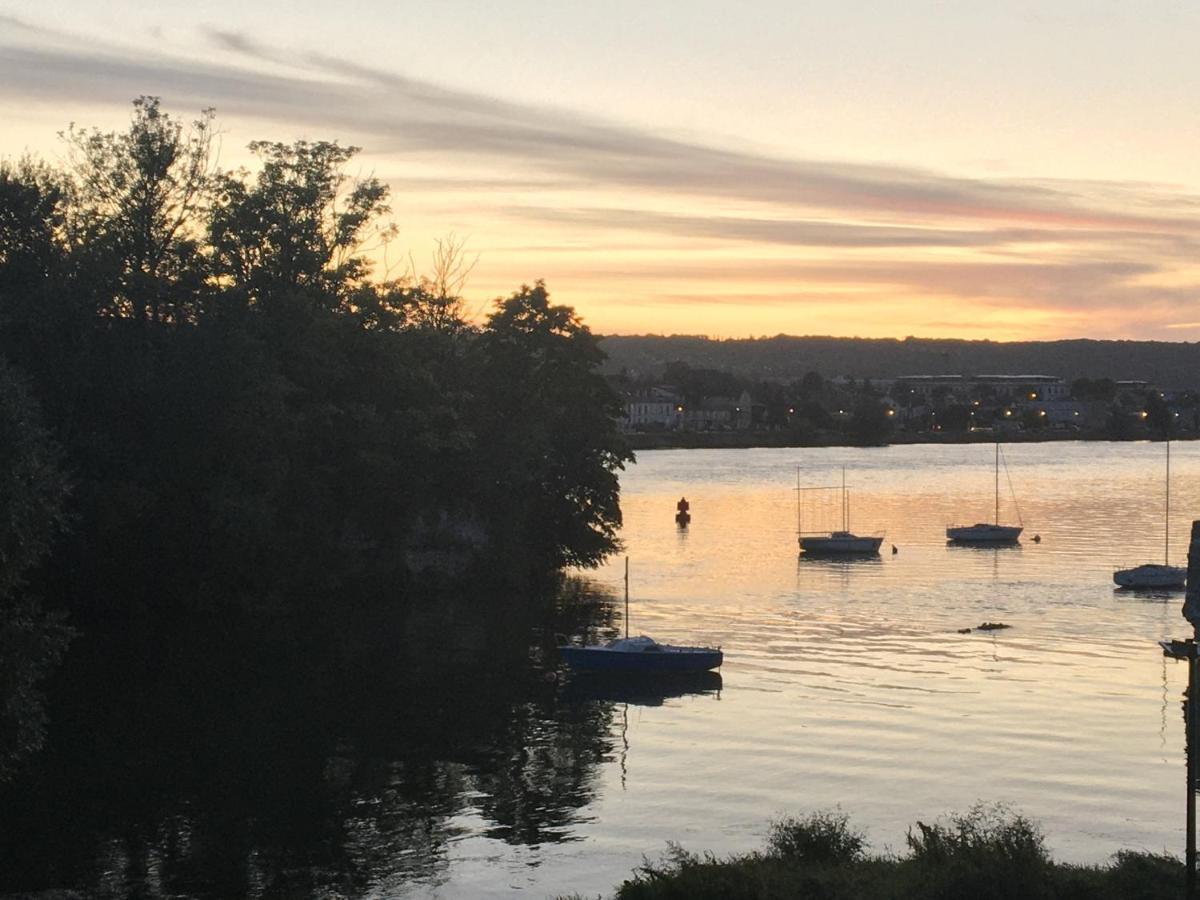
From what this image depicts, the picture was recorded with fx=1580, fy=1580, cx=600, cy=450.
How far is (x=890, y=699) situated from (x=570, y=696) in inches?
454

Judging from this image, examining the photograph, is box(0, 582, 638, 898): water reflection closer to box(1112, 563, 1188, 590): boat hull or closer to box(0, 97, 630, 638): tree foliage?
box(0, 97, 630, 638): tree foliage

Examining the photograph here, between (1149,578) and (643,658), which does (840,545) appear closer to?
(1149,578)

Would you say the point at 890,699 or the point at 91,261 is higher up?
the point at 91,261

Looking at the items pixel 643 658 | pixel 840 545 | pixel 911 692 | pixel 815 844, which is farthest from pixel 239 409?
pixel 840 545

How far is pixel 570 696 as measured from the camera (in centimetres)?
5788

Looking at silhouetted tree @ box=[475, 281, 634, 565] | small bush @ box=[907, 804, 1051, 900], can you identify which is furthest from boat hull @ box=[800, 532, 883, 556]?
small bush @ box=[907, 804, 1051, 900]

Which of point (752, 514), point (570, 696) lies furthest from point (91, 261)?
point (752, 514)

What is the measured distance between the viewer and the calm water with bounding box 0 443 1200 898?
119 feet

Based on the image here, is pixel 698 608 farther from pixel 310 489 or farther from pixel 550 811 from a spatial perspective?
pixel 550 811

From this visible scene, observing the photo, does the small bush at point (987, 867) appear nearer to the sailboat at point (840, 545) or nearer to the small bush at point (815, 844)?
the small bush at point (815, 844)

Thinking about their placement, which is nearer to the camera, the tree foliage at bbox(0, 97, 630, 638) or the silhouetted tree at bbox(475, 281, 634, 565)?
the tree foliage at bbox(0, 97, 630, 638)

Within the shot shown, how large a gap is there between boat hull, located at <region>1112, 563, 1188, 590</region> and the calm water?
3460mm

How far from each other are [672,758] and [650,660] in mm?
12965

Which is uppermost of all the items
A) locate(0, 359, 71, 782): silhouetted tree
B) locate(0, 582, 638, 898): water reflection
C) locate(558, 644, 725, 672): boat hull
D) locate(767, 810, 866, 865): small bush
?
locate(0, 359, 71, 782): silhouetted tree
